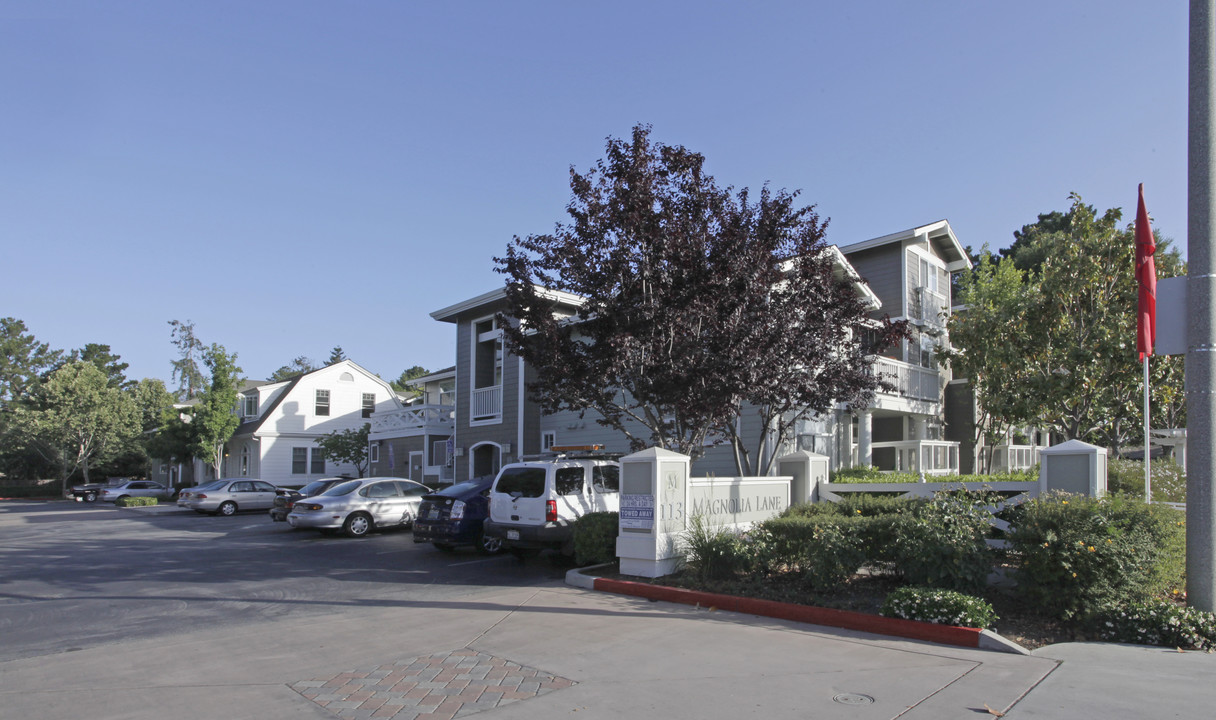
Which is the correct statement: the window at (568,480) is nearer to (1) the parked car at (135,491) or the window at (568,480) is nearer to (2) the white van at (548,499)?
(2) the white van at (548,499)

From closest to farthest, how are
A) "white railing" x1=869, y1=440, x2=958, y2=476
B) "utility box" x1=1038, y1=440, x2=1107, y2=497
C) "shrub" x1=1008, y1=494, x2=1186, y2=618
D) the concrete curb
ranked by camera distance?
the concrete curb < "shrub" x1=1008, y1=494, x2=1186, y2=618 < "utility box" x1=1038, y1=440, x2=1107, y2=497 < "white railing" x1=869, y1=440, x2=958, y2=476

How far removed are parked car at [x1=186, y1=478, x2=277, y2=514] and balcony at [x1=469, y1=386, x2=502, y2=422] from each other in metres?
Result: 8.71

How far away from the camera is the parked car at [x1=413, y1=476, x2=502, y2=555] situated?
575 inches

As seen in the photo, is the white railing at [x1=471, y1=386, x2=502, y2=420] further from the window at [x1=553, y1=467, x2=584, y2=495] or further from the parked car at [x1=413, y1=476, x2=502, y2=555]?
the window at [x1=553, y1=467, x2=584, y2=495]

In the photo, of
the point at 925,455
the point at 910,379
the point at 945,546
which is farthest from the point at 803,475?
the point at 910,379

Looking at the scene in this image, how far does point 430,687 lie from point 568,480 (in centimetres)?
702

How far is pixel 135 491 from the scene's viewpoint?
41.0 m

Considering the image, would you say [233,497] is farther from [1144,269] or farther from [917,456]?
[1144,269]

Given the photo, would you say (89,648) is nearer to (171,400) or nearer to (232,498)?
(232,498)

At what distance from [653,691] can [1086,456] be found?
23.4 ft

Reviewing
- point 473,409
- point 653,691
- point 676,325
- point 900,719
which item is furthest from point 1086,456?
point 473,409

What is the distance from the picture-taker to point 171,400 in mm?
50781

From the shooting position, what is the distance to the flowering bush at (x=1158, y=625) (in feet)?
23.6

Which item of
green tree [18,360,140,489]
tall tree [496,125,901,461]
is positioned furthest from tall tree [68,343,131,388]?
tall tree [496,125,901,461]
